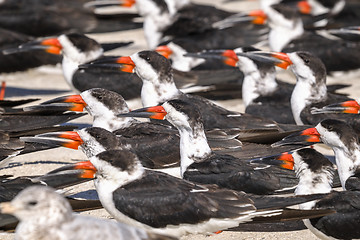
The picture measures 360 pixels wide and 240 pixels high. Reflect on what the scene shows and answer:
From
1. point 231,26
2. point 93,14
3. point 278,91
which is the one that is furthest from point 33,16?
point 278,91

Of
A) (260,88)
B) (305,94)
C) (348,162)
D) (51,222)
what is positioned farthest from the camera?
(260,88)

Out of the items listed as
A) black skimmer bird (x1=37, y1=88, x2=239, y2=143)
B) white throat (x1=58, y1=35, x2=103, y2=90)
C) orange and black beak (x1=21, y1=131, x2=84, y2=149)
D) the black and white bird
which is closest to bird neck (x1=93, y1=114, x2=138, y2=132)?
black skimmer bird (x1=37, y1=88, x2=239, y2=143)

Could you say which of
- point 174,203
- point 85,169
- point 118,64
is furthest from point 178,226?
point 118,64

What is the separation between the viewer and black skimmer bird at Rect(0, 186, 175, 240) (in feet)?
12.8

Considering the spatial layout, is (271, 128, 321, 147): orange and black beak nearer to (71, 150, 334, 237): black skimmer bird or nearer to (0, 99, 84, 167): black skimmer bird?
(71, 150, 334, 237): black skimmer bird

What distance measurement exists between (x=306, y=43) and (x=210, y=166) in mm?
4447

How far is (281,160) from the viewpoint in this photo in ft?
19.1

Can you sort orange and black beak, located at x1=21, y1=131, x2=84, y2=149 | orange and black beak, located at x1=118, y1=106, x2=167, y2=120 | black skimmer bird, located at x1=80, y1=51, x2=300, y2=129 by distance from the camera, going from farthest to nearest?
black skimmer bird, located at x1=80, y1=51, x2=300, y2=129, orange and black beak, located at x1=118, y1=106, x2=167, y2=120, orange and black beak, located at x1=21, y1=131, x2=84, y2=149

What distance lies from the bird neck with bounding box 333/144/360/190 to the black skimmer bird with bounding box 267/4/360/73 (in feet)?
12.5

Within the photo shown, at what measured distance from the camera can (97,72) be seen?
864 centimetres

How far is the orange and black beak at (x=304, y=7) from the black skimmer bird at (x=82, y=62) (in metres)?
4.65

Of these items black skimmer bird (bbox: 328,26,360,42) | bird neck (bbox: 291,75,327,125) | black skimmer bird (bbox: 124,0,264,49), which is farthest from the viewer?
black skimmer bird (bbox: 124,0,264,49)

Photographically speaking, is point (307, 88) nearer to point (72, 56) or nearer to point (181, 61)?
point (181, 61)

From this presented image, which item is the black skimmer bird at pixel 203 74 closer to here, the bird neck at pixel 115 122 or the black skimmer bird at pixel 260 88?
the black skimmer bird at pixel 260 88
